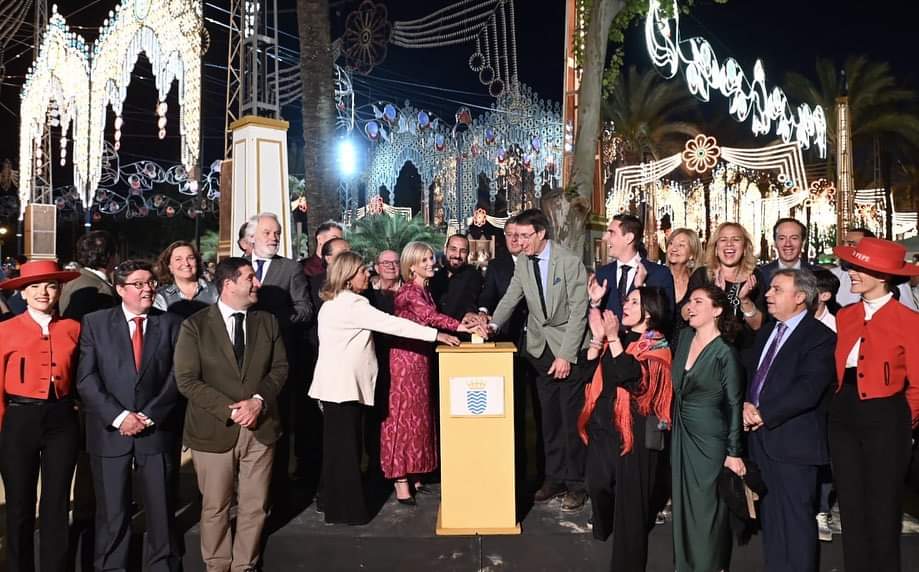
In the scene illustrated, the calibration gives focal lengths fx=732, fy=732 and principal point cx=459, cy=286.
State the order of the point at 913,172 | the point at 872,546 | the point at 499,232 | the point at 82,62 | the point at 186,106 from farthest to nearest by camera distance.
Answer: the point at 499,232
the point at 913,172
the point at 82,62
the point at 186,106
the point at 872,546

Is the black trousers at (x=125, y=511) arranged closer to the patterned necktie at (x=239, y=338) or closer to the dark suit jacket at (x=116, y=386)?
the dark suit jacket at (x=116, y=386)

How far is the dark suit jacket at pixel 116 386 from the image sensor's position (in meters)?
4.22

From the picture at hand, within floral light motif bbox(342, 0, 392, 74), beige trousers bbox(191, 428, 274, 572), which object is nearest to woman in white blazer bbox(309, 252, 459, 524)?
beige trousers bbox(191, 428, 274, 572)

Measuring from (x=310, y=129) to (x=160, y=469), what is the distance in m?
7.80

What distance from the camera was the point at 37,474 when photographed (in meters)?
4.25

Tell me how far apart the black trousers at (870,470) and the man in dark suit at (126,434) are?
386cm

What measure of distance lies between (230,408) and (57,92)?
22006 millimetres

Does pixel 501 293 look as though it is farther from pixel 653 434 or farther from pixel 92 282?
pixel 92 282

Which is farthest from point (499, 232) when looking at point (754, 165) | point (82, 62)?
point (82, 62)

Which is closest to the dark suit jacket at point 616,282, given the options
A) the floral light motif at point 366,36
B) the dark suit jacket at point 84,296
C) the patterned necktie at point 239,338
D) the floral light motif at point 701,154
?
the patterned necktie at point 239,338

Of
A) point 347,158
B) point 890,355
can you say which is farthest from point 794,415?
point 347,158

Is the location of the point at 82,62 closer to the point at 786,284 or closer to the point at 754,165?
the point at 754,165

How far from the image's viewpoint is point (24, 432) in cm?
414

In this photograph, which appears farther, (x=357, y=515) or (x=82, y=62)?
(x=82, y=62)
